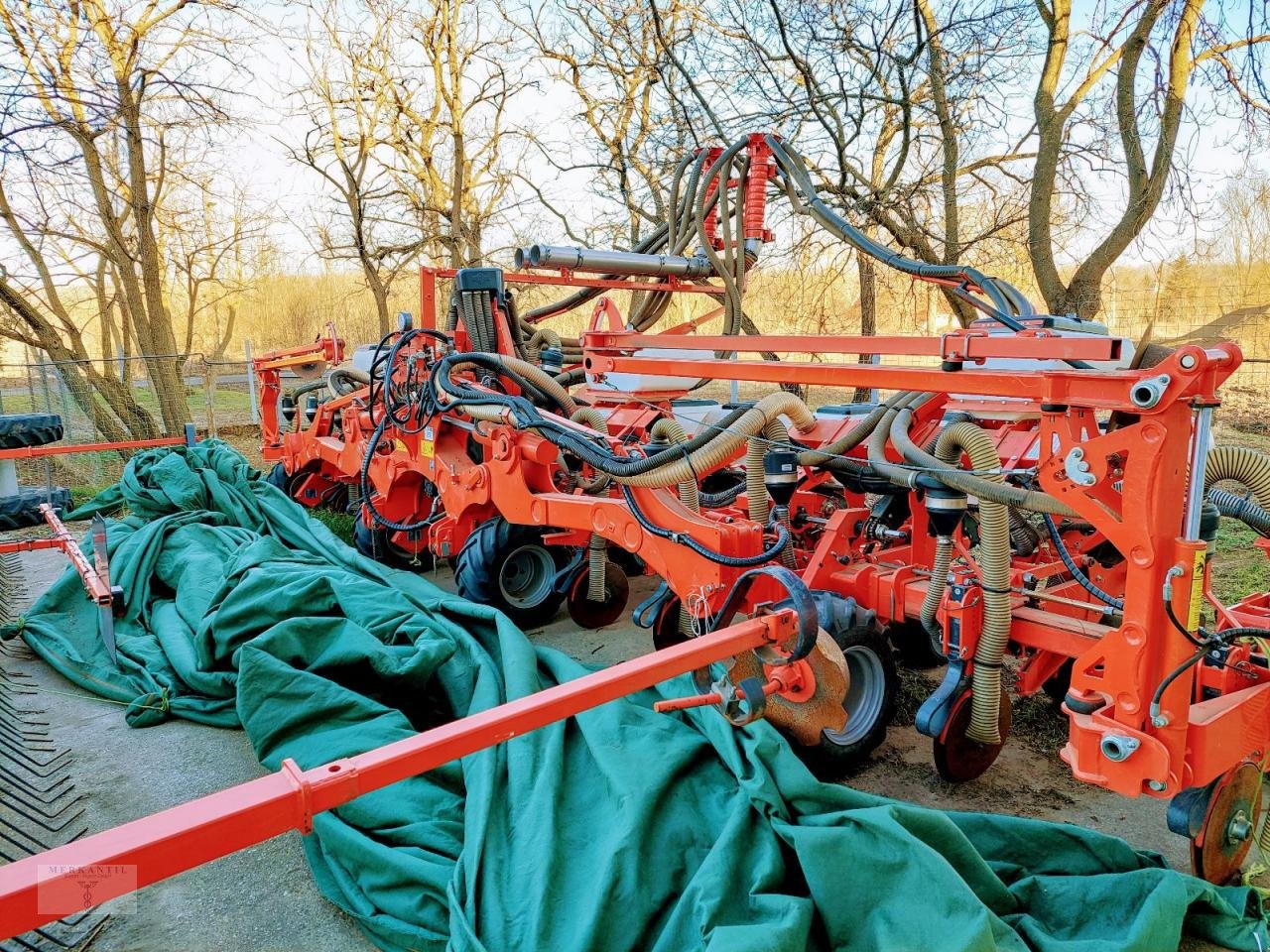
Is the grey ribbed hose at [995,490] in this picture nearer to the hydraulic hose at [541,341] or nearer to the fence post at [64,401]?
the hydraulic hose at [541,341]

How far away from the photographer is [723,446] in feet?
10.8

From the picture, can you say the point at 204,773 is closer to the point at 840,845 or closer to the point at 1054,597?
the point at 840,845

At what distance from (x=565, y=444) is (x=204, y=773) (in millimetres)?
1920

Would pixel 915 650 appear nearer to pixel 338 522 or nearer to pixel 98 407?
pixel 338 522

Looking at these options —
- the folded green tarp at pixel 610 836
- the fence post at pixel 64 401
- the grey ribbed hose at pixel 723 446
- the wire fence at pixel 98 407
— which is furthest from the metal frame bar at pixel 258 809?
the fence post at pixel 64 401

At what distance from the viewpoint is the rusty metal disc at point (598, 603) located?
511cm

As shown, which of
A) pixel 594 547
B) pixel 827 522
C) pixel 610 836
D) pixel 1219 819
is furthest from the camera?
pixel 594 547

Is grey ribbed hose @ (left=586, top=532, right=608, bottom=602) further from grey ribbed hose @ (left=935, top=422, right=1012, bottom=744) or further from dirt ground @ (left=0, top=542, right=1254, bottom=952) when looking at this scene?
grey ribbed hose @ (left=935, top=422, right=1012, bottom=744)

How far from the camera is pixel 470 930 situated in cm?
220

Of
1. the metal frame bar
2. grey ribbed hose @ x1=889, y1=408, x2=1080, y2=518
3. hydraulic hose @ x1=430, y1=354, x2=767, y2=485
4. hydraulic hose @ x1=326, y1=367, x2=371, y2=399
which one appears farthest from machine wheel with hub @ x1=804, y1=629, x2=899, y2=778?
hydraulic hose @ x1=326, y1=367, x2=371, y2=399

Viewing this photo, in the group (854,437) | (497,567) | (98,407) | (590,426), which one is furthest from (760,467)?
(98,407)

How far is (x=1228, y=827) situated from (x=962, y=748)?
31.7 inches

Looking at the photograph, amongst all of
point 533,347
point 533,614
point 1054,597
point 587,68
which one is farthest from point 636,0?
point 1054,597

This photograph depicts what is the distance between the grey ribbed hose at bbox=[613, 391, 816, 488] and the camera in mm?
3301
